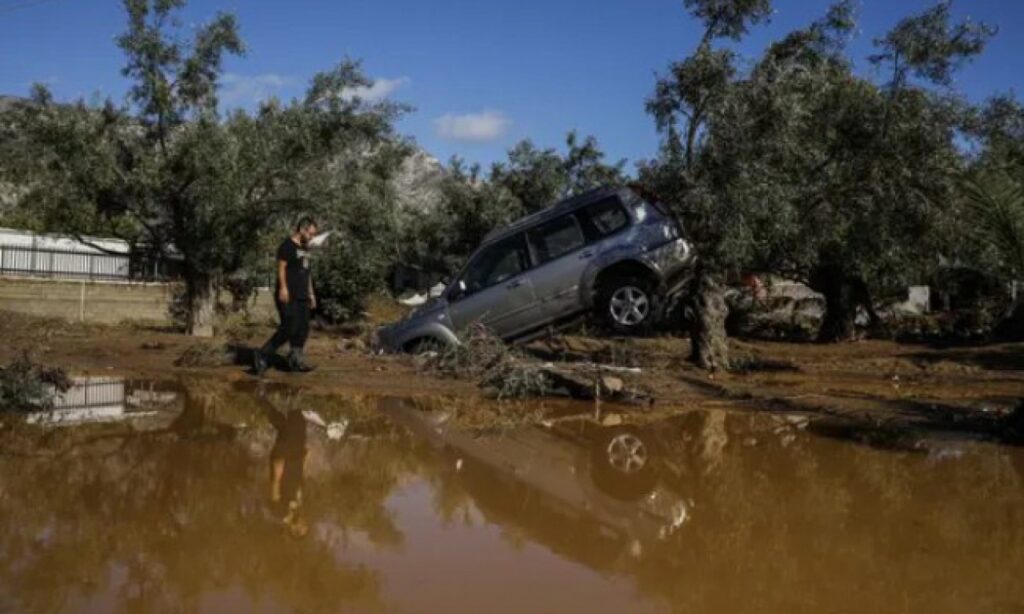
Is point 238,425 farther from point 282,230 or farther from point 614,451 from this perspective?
point 282,230

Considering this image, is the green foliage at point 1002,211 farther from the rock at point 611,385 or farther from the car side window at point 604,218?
the rock at point 611,385

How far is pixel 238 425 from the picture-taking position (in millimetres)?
7656

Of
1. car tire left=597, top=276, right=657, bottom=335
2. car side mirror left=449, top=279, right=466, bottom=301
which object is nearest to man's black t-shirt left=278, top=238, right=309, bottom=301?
car side mirror left=449, top=279, right=466, bottom=301

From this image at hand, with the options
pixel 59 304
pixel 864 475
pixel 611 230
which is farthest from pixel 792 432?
pixel 59 304

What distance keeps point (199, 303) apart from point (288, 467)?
11.4 metres

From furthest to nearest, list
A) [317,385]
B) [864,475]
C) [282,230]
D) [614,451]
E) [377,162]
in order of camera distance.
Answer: [377,162] < [282,230] < [317,385] < [614,451] < [864,475]

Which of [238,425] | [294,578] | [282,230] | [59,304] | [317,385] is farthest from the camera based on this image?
[59,304]

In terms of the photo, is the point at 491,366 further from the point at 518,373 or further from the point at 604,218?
the point at 604,218

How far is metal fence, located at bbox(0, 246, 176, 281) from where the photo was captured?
25734 mm

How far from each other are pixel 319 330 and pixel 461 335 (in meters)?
12.4

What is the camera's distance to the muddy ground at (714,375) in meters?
9.41

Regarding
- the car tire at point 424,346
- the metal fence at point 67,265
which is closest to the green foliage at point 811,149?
the car tire at point 424,346

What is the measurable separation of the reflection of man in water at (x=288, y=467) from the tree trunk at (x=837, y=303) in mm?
14186

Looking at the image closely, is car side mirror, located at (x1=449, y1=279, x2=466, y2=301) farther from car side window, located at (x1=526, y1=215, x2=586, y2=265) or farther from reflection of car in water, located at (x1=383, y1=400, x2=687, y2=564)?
reflection of car in water, located at (x1=383, y1=400, x2=687, y2=564)
